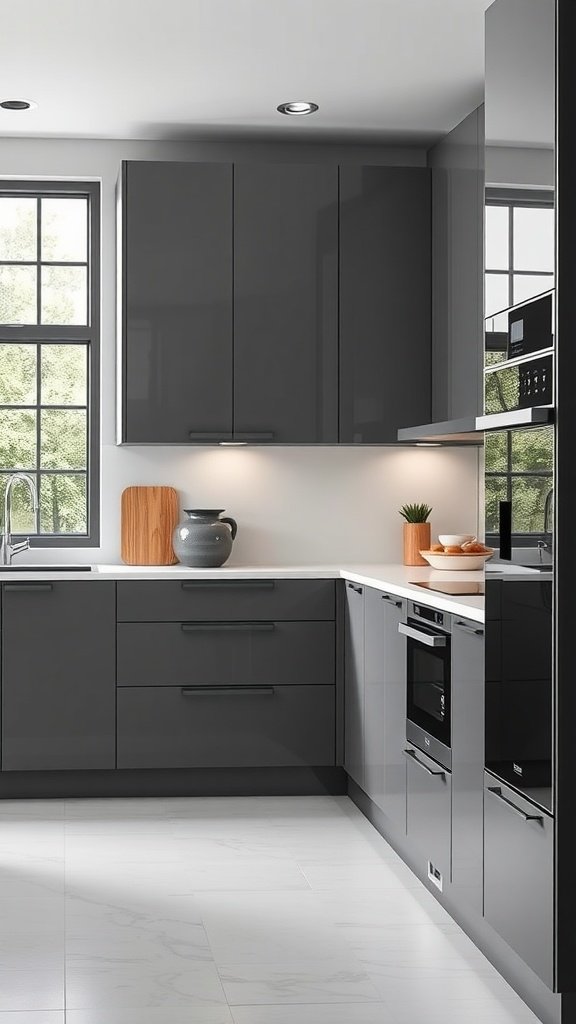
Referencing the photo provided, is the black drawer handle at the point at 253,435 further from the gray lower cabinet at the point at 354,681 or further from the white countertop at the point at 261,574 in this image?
the gray lower cabinet at the point at 354,681

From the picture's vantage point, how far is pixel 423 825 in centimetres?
354

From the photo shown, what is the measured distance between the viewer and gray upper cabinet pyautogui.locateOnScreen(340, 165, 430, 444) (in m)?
4.91

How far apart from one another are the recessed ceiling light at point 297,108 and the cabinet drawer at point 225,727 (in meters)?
2.29

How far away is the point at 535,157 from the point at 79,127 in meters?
2.88

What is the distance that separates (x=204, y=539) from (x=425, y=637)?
158cm

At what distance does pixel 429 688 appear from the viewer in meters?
3.50

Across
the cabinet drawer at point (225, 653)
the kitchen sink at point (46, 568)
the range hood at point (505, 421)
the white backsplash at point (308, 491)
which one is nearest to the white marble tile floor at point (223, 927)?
the cabinet drawer at point (225, 653)

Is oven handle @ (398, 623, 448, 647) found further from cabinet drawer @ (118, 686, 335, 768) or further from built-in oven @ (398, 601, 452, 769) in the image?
cabinet drawer @ (118, 686, 335, 768)

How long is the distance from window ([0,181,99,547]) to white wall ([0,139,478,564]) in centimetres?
7

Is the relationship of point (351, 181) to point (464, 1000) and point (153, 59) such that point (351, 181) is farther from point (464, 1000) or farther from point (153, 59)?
point (464, 1000)

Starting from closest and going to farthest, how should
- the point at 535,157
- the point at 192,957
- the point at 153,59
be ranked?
1. the point at 535,157
2. the point at 192,957
3. the point at 153,59

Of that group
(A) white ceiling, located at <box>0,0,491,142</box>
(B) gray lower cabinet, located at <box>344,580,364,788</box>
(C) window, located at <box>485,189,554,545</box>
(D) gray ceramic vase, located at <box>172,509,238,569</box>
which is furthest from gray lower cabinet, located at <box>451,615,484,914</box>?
(A) white ceiling, located at <box>0,0,491,142</box>

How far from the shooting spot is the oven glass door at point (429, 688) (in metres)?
3.33

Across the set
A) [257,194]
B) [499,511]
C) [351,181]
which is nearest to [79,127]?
[257,194]
